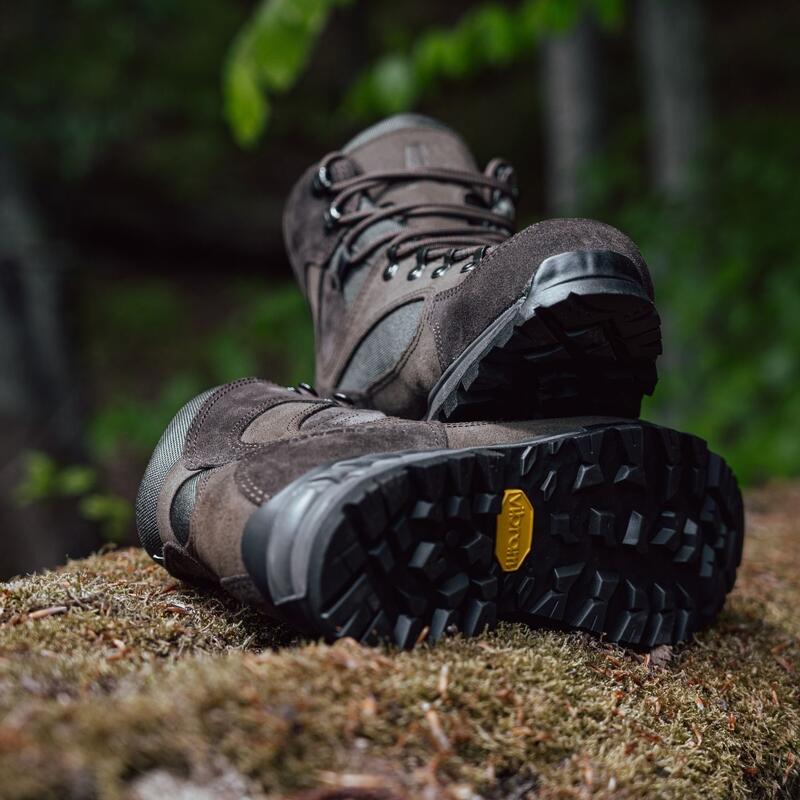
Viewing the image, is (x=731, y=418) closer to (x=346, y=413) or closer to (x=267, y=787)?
(x=346, y=413)

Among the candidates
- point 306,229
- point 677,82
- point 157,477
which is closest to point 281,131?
point 677,82

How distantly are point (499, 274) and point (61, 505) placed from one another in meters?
4.31

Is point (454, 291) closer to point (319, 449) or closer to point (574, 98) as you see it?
point (319, 449)

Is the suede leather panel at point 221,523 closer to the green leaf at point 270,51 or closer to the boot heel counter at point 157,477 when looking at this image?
the boot heel counter at point 157,477

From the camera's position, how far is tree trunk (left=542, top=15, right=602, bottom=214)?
17.7ft

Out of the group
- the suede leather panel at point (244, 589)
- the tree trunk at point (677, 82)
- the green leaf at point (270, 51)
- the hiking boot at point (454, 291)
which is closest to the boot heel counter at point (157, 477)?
the suede leather panel at point (244, 589)

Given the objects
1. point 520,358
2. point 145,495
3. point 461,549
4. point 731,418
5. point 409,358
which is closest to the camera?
point 461,549

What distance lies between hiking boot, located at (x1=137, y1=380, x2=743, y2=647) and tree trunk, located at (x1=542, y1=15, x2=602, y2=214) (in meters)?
4.12

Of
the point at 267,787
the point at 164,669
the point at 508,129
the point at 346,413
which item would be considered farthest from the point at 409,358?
the point at 508,129

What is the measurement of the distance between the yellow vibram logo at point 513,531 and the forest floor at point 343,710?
0.10m

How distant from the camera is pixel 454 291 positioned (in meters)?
1.51

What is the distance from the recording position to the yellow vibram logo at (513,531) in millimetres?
1239

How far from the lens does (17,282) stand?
551 centimetres

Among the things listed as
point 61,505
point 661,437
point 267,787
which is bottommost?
point 61,505
